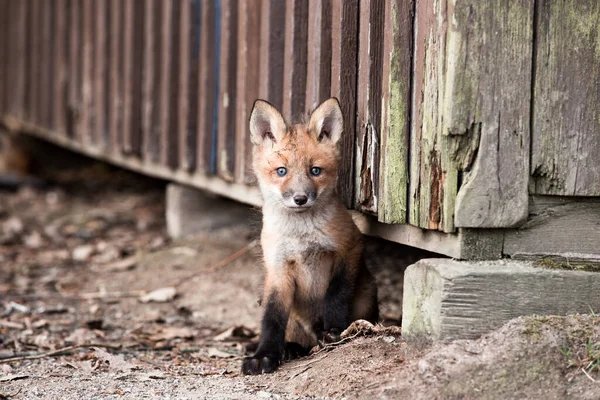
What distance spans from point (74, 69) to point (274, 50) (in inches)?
204

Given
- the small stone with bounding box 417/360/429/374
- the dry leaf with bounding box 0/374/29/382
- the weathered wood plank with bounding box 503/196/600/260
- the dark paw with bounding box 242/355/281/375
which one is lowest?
the dry leaf with bounding box 0/374/29/382

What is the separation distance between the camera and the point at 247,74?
6.52 m

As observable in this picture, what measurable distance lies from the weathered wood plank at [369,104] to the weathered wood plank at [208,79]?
2.53 metres

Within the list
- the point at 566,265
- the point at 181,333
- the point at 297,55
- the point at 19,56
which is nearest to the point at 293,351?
the point at 181,333

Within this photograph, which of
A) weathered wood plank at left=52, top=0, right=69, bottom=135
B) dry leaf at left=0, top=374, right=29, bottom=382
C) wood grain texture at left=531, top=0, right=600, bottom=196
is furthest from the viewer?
weathered wood plank at left=52, top=0, right=69, bottom=135

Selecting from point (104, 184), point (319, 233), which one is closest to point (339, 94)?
point (319, 233)

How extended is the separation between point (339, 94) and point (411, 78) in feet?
2.63

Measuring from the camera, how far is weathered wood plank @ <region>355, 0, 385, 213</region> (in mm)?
4688

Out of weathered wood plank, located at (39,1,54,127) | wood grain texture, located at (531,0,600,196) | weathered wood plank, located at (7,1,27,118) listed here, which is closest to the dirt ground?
wood grain texture, located at (531,0,600,196)

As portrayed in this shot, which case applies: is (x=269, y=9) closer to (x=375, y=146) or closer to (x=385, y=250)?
(x=375, y=146)

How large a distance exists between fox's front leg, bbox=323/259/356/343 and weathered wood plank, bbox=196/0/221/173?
9.37 ft

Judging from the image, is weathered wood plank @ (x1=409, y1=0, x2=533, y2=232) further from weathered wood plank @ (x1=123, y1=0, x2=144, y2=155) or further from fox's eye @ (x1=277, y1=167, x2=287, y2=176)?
weathered wood plank @ (x1=123, y1=0, x2=144, y2=155)

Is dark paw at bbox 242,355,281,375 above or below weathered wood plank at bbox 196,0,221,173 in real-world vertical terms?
below

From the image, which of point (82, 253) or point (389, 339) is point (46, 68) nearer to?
point (82, 253)
